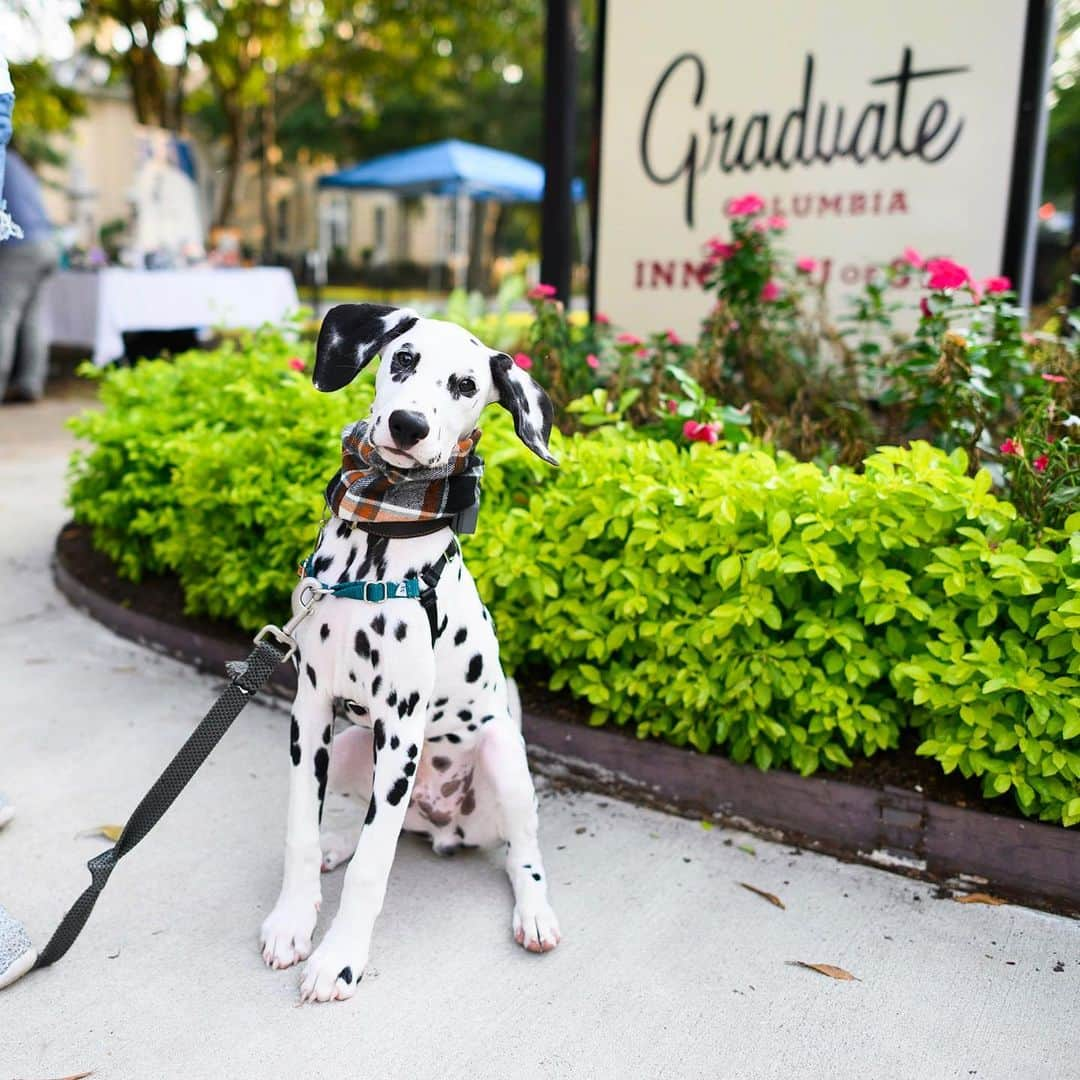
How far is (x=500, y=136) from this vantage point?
116 ft

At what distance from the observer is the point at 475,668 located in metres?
2.31

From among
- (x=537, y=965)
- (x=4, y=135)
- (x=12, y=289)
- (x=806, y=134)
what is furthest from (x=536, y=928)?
(x=12, y=289)

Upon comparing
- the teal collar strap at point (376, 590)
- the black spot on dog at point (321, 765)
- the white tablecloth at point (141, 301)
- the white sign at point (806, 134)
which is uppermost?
the white sign at point (806, 134)

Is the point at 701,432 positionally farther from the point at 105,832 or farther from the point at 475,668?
the point at 105,832

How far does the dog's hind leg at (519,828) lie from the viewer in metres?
2.36

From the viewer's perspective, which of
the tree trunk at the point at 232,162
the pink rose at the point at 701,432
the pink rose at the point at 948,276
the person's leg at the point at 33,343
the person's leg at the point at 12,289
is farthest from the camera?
the tree trunk at the point at 232,162

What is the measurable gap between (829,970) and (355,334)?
172cm

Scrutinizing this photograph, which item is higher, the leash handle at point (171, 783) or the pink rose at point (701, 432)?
the pink rose at point (701, 432)

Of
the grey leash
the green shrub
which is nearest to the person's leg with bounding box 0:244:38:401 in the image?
the green shrub

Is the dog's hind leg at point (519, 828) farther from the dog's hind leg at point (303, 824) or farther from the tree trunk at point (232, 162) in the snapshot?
the tree trunk at point (232, 162)

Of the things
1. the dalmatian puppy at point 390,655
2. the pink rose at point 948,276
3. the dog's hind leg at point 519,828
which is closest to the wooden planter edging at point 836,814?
the dog's hind leg at point 519,828

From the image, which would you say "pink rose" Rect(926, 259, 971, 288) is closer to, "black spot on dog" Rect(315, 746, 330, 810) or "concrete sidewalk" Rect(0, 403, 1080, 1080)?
"concrete sidewalk" Rect(0, 403, 1080, 1080)

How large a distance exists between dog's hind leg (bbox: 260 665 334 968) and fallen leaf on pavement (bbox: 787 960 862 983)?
1.08 metres

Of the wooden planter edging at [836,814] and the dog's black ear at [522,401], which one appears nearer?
the dog's black ear at [522,401]
